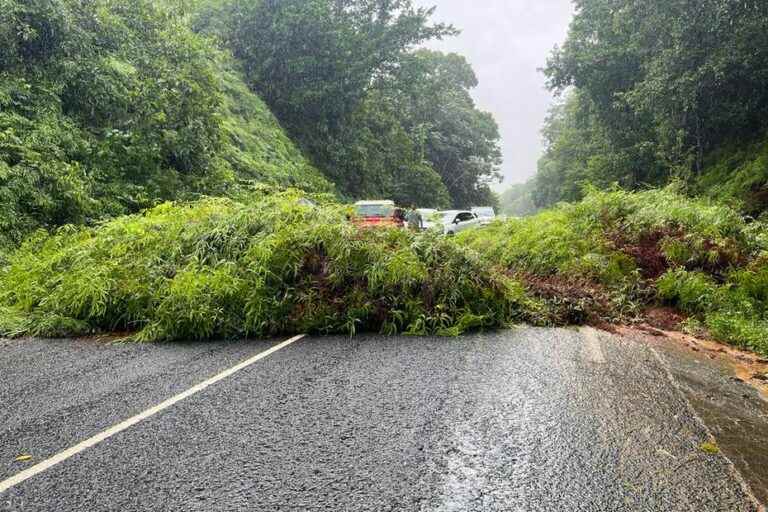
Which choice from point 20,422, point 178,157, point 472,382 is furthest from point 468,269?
point 178,157

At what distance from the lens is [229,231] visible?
8523 mm

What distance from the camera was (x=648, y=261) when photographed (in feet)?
33.3

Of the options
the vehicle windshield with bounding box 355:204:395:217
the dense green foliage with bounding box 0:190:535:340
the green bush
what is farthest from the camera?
the vehicle windshield with bounding box 355:204:395:217

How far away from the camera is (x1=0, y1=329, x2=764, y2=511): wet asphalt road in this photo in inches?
128

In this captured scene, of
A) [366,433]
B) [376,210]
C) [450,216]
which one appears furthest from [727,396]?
[450,216]

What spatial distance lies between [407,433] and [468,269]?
435cm

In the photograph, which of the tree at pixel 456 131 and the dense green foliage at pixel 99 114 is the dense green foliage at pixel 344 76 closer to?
the tree at pixel 456 131

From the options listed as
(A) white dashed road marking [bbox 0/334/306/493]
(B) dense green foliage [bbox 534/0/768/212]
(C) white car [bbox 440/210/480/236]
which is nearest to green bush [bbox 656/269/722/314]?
(A) white dashed road marking [bbox 0/334/306/493]

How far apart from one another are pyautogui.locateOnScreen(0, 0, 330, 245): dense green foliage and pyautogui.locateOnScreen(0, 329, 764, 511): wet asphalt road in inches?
229

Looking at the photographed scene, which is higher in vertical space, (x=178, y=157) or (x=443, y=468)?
(x=178, y=157)

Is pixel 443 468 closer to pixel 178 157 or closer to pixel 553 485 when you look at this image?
pixel 553 485

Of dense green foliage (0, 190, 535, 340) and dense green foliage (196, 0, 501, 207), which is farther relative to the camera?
dense green foliage (196, 0, 501, 207)

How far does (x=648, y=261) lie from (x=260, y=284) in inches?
288

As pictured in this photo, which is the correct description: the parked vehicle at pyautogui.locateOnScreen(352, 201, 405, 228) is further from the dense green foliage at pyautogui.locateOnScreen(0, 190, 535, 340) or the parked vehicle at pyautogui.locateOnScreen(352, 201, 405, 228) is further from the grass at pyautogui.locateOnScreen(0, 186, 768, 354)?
the dense green foliage at pyautogui.locateOnScreen(0, 190, 535, 340)
